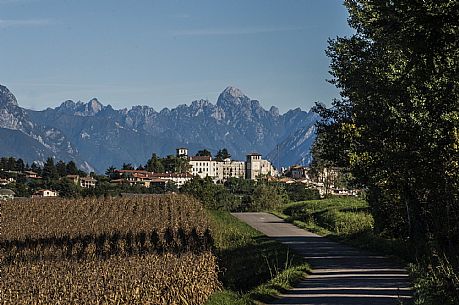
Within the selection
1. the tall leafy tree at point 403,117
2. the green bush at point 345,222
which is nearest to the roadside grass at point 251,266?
the tall leafy tree at point 403,117

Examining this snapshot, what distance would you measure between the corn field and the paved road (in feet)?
8.25

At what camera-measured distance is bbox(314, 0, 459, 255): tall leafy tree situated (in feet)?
46.9

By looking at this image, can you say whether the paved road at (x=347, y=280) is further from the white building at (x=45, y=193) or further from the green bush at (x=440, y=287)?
the white building at (x=45, y=193)

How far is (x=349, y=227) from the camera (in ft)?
133

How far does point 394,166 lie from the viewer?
21.3 m

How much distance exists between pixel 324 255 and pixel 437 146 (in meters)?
9.73

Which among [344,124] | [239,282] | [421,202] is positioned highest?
[344,124]

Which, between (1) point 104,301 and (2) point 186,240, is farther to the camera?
(2) point 186,240

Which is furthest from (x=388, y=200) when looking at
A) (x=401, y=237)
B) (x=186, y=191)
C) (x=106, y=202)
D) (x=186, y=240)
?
(x=186, y=191)

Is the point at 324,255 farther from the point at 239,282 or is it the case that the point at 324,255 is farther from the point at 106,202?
the point at 106,202

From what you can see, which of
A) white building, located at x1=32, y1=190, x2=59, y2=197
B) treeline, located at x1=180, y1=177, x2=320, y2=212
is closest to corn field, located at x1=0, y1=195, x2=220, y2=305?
treeline, located at x1=180, y1=177, x2=320, y2=212

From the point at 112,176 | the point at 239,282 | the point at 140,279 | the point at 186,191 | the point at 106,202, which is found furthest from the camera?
the point at 112,176

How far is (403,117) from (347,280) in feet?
14.0

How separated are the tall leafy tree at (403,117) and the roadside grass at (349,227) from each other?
1.93 feet
